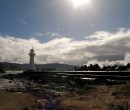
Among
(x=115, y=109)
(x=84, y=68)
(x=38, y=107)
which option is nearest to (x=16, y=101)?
(x=38, y=107)

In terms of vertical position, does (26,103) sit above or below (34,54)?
below

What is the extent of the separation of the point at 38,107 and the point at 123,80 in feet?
78.3

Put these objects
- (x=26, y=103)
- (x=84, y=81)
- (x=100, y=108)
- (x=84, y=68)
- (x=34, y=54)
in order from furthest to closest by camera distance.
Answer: (x=34, y=54) < (x=84, y=68) < (x=84, y=81) < (x=26, y=103) < (x=100, y=108)

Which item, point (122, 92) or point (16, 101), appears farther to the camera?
point (122, 92)

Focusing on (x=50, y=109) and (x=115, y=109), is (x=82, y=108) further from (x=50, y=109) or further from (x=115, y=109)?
(x=115, y=109)

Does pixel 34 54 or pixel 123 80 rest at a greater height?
pixel 34 54

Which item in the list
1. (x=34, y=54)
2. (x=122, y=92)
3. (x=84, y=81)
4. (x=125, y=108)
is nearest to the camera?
(x=125, y=108)

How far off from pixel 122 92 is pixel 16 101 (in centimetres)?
942

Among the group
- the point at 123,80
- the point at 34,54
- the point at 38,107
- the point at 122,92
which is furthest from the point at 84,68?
the point at 38,107

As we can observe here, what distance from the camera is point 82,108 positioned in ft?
69.0

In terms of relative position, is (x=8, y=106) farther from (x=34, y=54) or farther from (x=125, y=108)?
(x=34, y=54)

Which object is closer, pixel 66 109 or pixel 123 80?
pixel 66 109

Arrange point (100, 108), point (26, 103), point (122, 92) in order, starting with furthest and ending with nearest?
point (122, 92), point (26, 103), point (100, 108)

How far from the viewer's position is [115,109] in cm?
1703
